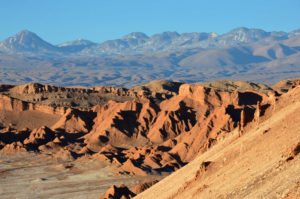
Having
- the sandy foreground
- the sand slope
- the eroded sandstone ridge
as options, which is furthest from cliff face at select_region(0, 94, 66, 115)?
the sand slope

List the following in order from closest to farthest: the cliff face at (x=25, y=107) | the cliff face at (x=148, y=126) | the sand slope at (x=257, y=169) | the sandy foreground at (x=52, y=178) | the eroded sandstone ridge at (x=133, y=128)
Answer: the sand slope at (x=257, y=169)
the sandy foreground at (x=52, y=178)
the cliff face at (x=148, y=126)
the eroded sandstone ridge at (x=133, y=128)
the cliff face at (x=25, y=107)

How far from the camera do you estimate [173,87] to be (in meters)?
170

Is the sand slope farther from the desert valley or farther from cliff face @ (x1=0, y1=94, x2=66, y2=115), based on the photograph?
cliff face @ (x1=0, y1=94, x2=66, y2=115)

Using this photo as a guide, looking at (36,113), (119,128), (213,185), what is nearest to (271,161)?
(213,185)

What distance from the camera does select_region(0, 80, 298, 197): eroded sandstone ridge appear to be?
291 feet

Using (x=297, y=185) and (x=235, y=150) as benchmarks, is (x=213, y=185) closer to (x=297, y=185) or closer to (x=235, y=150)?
(x=235, y=150)

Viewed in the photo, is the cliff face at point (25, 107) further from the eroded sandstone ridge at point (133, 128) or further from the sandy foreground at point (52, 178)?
the sandy foreground at point (52, 178)

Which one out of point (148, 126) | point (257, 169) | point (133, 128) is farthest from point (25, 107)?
point (257, 169)

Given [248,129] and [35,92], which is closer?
[248,129]

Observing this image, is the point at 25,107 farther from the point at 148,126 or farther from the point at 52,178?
the point at 52,178

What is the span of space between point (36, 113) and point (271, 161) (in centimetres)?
10115

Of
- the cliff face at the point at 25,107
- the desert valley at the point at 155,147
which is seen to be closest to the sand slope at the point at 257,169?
the desert valley at the point at 155,147

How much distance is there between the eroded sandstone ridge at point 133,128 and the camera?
88.6m

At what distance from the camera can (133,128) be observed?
353ft
